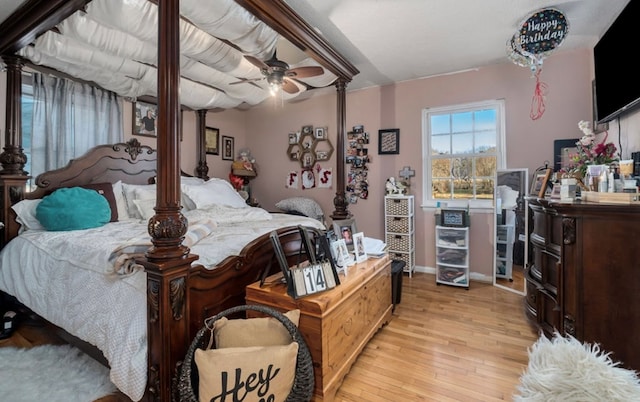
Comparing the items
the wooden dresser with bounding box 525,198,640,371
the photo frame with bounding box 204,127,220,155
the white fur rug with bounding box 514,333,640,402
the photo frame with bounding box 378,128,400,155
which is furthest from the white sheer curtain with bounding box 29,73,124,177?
the wooden dresser with bounding box 525,198,640,371

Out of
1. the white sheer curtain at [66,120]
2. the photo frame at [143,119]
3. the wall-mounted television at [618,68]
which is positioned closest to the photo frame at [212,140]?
the photo frame at [143,119]

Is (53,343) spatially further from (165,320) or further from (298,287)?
(298,287)

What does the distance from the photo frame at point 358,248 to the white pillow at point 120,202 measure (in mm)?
2150

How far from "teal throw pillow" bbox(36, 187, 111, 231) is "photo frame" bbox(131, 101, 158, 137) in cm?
126

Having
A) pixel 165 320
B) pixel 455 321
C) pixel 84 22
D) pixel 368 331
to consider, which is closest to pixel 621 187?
pixel 455 321

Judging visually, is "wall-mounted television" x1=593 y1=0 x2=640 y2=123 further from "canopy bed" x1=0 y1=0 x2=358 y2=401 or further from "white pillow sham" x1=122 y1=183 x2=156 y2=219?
"white pillow sham" x1=122 y1=183 x2=156 y2=219

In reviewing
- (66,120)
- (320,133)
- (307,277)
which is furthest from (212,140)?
(307,277)

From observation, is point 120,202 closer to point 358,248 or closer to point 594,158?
point 358,248

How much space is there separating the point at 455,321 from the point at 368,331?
87cm

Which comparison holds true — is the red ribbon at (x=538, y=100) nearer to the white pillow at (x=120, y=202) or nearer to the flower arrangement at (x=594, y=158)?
the flower arrangement at (x=594, y=158)

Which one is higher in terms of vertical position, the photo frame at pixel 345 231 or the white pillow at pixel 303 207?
the white pillow at pixel 303 207

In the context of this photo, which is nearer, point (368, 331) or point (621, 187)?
point (621, 187)

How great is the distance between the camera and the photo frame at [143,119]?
3432mm

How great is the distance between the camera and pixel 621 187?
178cm
